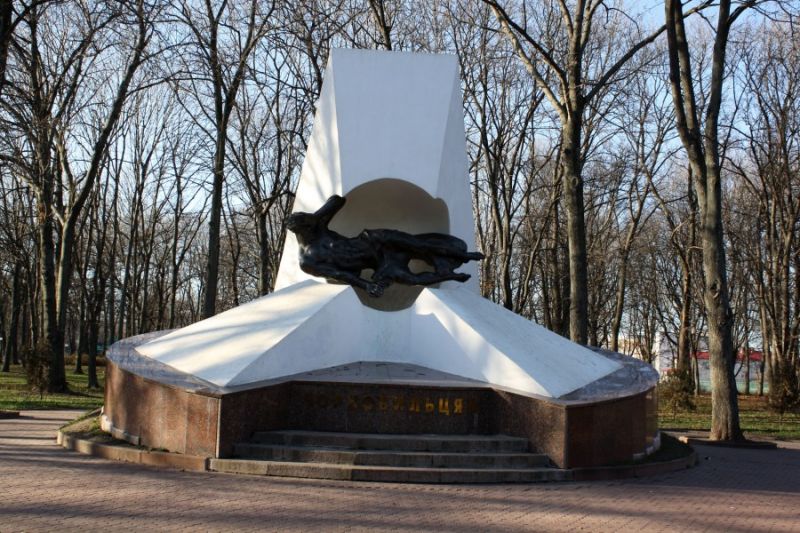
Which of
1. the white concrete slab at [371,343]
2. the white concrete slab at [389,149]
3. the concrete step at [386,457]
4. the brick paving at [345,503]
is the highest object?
the white concrete slab at [389,149]

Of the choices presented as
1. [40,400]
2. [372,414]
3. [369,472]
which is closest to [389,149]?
[372,414]

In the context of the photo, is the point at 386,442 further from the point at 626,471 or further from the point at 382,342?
the point at 626,471

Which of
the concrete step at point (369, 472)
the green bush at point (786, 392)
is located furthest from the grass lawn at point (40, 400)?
the green bush at point (786, 392)

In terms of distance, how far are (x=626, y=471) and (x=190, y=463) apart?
4491mm

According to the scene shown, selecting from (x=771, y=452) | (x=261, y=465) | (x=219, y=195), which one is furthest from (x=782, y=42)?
(x=261, y=465)

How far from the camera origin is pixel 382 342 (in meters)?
11.0

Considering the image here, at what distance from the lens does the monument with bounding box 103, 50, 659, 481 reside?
904cm

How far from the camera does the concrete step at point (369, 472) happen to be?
26.5 ft

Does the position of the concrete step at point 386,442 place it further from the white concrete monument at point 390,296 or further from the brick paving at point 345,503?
the brick paving at point 345,503

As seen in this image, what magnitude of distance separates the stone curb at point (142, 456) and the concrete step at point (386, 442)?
0.69 m

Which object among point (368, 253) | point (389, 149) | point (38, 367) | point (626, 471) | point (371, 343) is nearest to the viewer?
point (626, 471)

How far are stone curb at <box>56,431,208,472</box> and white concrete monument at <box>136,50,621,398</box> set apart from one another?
0.80 m

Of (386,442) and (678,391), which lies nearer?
(386,442)

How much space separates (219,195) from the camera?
19766mm
